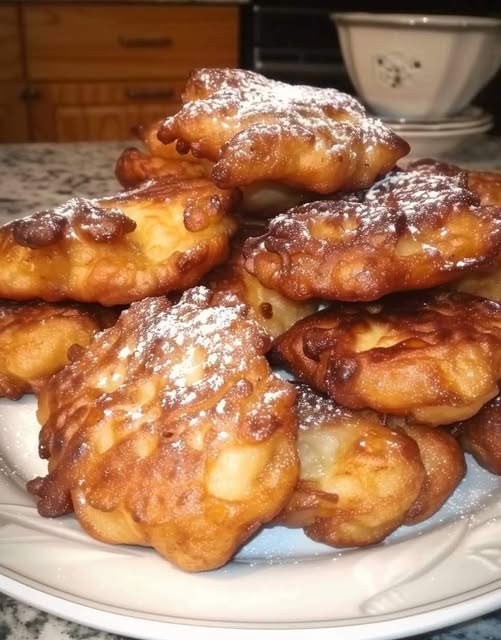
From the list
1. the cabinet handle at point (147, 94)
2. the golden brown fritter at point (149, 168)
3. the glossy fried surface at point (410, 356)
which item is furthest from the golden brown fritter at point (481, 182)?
the cabinet handle at point (147, 94)

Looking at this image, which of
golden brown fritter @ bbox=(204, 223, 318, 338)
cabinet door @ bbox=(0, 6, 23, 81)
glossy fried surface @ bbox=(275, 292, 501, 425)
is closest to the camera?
glossy fried surface @ bbox=(275, 292, 501, 425)

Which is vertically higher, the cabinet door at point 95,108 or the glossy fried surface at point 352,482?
the glossy fried surface at point 352,482

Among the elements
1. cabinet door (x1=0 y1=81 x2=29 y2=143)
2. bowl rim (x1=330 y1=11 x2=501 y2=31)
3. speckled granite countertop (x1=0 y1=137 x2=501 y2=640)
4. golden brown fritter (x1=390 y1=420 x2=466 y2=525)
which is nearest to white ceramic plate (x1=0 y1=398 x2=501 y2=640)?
golden brown fritter (x1=390 y1=420 x2=466 y2=525)

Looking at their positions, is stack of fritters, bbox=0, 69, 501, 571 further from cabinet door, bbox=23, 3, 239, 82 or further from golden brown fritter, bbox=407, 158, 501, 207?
cabinet door, bbox=23, 3, 239, 82

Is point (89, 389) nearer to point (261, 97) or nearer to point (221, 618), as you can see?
point (221, 618)

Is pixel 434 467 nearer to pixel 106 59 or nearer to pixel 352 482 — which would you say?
pixel 352 482

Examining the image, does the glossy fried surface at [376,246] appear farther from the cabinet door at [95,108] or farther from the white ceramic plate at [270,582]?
the cabinet door at [95,108]

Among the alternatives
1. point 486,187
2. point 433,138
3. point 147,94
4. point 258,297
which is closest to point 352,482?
point 258,297
